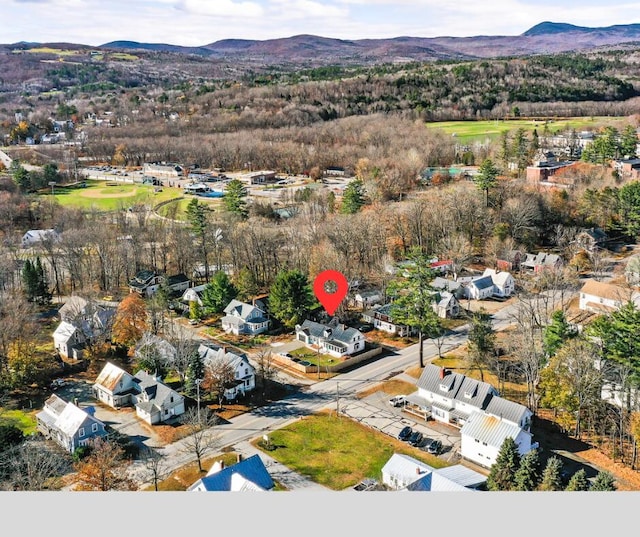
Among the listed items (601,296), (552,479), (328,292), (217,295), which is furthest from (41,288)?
(601,296)

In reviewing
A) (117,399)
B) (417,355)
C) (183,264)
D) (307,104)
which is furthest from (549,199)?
(307,104)

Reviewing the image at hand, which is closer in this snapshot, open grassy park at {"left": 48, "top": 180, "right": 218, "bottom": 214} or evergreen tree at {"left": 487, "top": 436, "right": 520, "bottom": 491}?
evergreen tree at {"left": 487, "top": 436, "right": 520, "bottom": 491}

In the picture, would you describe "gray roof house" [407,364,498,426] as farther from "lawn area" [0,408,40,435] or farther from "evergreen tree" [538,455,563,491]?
"lawn area" [0,408,40,435]

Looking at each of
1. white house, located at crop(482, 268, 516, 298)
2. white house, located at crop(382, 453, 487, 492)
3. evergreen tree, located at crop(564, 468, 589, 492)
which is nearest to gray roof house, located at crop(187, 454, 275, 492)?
white house, located at crop(382, 453, 487, 492)

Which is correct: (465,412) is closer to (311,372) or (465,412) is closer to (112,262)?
(311,372)

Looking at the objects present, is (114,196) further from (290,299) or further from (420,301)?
(420,301)

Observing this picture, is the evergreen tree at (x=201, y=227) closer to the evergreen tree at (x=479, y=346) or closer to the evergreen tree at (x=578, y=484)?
the evergreen tree at (x=479, y=346)

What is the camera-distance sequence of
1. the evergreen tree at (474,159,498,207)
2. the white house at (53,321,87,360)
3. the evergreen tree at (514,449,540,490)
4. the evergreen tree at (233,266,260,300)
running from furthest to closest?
1. the evergreen tree at (474,159,498,207)
2. the evergreen tree at (233,266,260,300)
3. the white house at (53,321,87,360)
4. the evergreen tree at (514,449,540,490)

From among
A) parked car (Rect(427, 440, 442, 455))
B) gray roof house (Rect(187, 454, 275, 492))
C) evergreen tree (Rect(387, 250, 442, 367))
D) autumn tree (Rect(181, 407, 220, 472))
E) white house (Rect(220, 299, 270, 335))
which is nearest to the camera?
gray roof house (Rect(187, 454, 275, 492))
